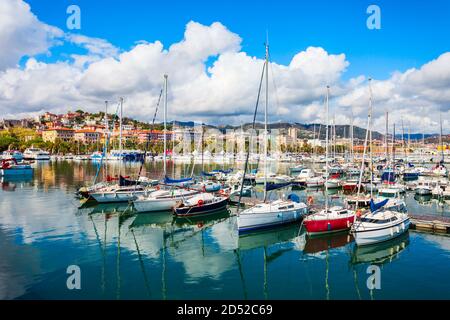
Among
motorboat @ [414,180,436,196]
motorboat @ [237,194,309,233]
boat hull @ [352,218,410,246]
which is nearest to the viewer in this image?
boat hull @ [352,218,410,246]

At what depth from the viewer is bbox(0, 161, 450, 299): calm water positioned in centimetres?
1759

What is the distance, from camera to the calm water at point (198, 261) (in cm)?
1759

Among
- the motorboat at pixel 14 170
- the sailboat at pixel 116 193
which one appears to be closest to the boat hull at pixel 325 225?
the sailboat at pixel 116 193

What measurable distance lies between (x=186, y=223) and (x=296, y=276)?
15.0 m

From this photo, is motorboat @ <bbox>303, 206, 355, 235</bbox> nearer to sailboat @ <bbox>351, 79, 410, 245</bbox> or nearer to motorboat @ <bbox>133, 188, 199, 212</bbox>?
sailboat @ <bbox>351, 79, 410, 245</bbox>

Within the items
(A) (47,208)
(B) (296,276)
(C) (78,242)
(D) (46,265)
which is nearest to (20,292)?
(D) (46,265)

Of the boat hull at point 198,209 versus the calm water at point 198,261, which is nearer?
the calm water at point 198,261

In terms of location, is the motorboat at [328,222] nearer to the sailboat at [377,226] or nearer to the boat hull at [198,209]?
the sailboat at [377,226]

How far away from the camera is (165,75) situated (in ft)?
140

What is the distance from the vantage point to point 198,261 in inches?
865

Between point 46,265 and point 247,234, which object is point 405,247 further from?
A: point 46,265

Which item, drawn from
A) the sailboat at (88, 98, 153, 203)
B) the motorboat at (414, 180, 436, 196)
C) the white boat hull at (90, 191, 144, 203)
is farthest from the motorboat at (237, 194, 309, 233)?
the motorboat at (414, 180, 436, 196)
